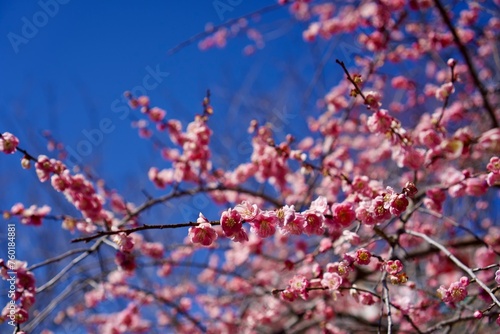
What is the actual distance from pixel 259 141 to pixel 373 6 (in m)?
2.52

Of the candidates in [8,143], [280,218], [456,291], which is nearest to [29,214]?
[8,143]

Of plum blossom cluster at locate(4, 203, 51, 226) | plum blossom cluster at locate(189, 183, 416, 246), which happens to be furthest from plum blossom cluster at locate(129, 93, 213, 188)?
plum blossom cluster at locate(189, 183, 416, 246)

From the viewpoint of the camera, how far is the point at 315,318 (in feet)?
14.8

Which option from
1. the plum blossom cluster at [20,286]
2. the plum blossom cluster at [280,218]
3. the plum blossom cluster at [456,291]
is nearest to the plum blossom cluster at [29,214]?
the plum blossom cluster at [20,286]

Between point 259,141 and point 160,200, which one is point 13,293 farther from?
point 259,141

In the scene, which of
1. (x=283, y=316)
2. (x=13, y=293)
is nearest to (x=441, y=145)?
(x=13, y=293)

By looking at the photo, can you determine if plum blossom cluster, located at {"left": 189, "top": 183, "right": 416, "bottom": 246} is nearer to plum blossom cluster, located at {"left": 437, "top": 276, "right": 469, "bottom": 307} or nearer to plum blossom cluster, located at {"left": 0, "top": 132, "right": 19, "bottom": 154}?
plum blossom cluster, located at {"left": 437, "top": 276, "right": 469, "bottom": 307}

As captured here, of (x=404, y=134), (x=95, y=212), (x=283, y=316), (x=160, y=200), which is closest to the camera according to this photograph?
(x=404, y=134)

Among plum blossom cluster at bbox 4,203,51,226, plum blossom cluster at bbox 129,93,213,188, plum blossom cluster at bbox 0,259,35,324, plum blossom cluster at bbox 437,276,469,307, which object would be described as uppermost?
plum blossom cluster at bbox 129,93,213,188

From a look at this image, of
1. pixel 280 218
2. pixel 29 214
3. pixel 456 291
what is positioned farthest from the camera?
pixel 29 214

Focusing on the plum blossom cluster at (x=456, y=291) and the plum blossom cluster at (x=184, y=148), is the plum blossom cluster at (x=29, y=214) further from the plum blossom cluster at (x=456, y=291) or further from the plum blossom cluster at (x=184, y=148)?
the plum blossom cluster at (x=456, y=291)

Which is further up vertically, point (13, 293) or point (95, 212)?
point (95, 212)

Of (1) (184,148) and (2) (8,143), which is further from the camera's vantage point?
(1) (184,148)

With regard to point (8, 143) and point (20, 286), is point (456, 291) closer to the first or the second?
point (20, 286)
